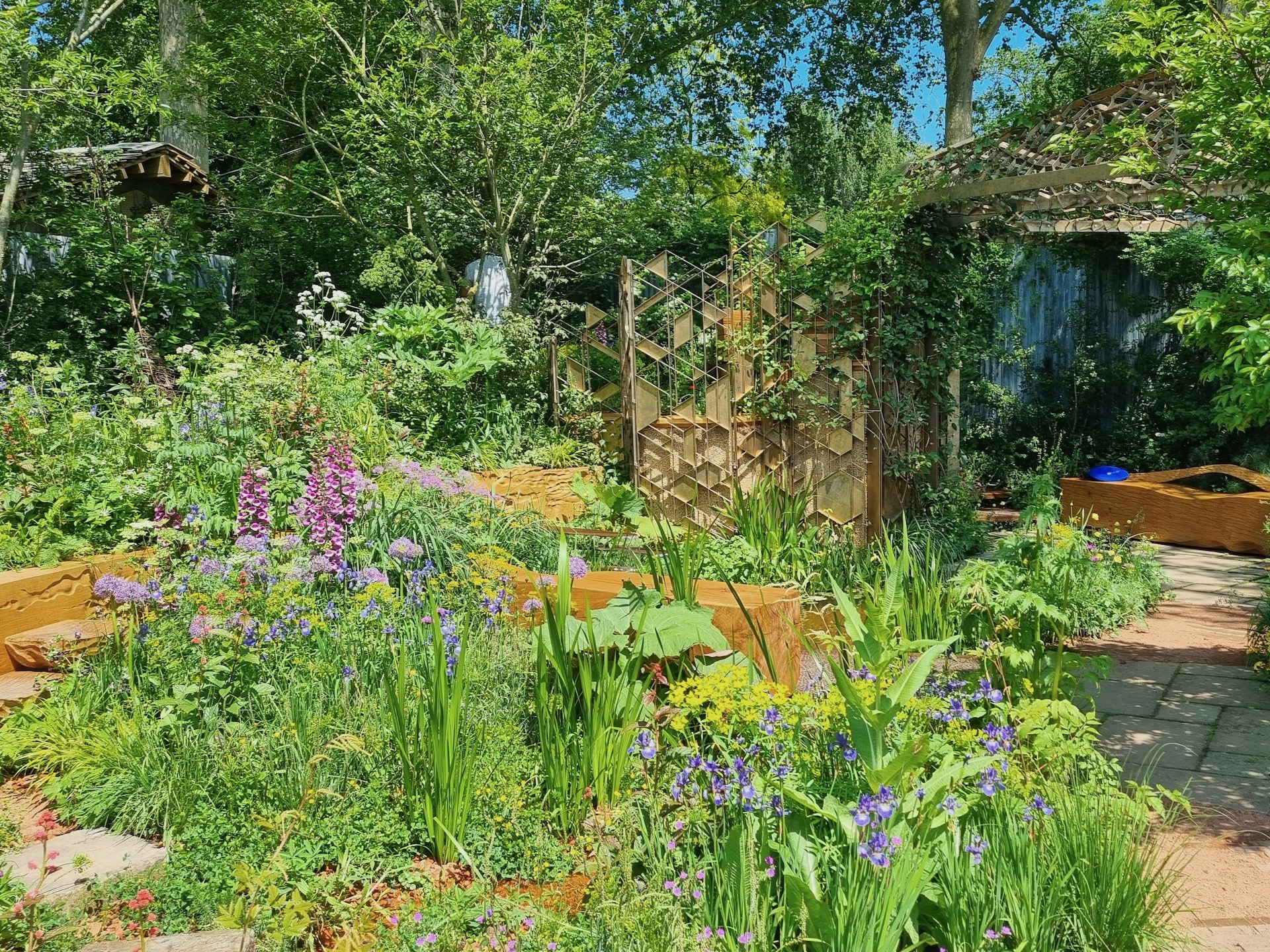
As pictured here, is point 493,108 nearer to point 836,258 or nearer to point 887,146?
point 836,258

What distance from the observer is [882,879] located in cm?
189

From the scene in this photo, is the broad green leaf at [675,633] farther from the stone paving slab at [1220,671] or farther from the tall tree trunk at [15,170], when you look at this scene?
the tall tree trunk at [15,170]

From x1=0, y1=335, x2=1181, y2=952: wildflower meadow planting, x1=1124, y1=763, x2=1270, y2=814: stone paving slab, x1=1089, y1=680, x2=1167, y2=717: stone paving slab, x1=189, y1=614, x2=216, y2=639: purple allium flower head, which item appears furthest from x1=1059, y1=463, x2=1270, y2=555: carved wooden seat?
x1=189, y1=614, x2=216, y2=639: purple allium flower head

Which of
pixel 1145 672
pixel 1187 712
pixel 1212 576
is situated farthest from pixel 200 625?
pixel 1212 576

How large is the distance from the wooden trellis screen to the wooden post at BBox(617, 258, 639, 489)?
0.01 meters

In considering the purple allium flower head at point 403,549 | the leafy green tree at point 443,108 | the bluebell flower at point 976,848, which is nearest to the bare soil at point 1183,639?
the bluebell flower at point 976,848

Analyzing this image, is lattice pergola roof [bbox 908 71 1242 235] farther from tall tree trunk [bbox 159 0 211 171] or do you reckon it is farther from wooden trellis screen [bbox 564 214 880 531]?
tall tree trunk [bbox 159 0 211 171]

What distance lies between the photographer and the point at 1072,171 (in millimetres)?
5316

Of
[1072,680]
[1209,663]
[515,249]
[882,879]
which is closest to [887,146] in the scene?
[515,249]

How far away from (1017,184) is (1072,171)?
0.43 metres

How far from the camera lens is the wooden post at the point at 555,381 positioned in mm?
8320

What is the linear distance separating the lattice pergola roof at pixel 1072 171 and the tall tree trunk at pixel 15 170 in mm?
6811

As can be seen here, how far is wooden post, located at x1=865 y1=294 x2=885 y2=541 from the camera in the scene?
6.68 m

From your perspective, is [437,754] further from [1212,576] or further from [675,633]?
[1212,576]
